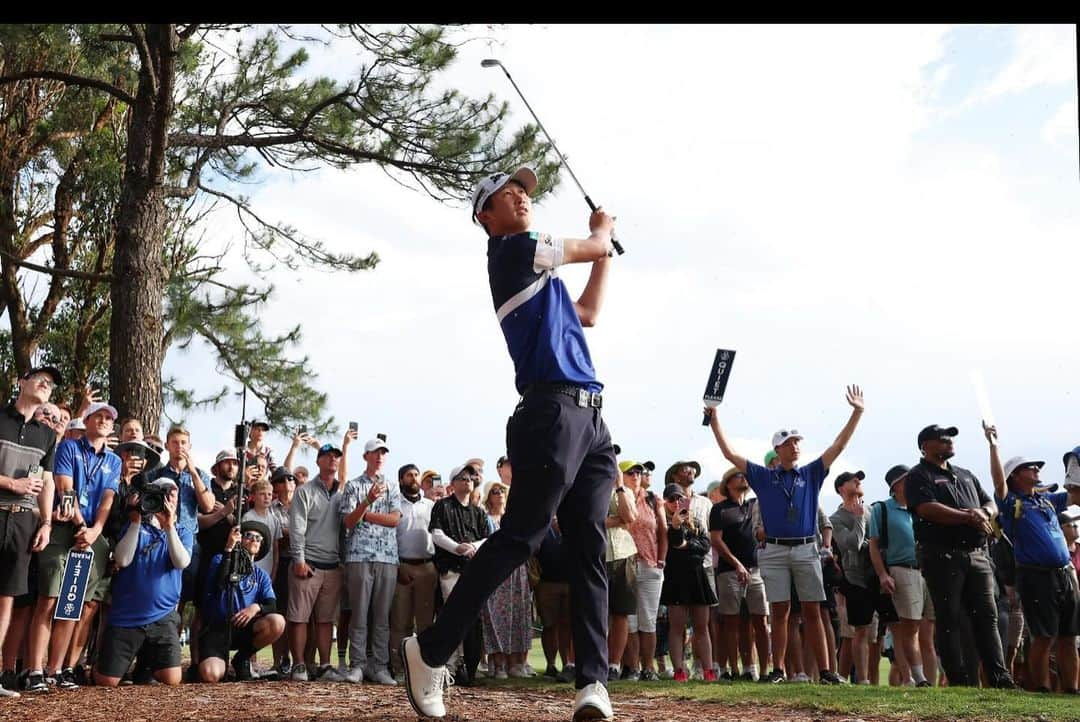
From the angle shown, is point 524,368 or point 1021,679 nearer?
point 524,368

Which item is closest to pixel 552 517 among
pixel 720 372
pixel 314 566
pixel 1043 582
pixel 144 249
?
pixel 720 372

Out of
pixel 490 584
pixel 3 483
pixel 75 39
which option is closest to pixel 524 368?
pixel 490 584

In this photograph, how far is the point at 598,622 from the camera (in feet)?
16.4

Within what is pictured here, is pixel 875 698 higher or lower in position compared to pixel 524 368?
lower

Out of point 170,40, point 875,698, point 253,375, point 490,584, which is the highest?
point 170,40

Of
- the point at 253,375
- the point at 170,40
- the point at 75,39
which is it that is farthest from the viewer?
the point at 253,375

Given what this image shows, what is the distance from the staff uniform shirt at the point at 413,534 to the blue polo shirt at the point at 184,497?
6.00 feet

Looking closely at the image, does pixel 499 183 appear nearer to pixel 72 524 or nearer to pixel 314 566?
pixel 72 524

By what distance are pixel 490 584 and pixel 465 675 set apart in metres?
5.12

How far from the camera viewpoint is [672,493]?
437 inches

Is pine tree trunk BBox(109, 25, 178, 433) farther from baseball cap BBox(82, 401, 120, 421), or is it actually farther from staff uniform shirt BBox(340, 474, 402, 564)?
baseball cap BBox(82, 401, 120, 421)

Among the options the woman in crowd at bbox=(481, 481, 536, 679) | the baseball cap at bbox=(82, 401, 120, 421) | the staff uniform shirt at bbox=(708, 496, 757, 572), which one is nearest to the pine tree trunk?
the baseball cap at bbox=(82, 401, 120, 421)

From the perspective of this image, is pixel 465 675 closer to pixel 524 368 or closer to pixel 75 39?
pixel 524 368

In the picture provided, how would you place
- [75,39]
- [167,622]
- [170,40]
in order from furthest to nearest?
[75,39] → [170,40] → [167,622]
